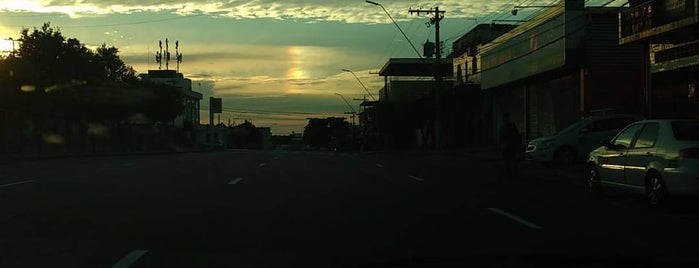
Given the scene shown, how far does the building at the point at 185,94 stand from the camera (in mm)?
99100

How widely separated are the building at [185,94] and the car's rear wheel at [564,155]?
7969 centimetres

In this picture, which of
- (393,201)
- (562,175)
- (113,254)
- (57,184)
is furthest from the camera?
(562,175)

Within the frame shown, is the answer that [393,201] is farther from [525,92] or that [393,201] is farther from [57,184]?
[525,92]

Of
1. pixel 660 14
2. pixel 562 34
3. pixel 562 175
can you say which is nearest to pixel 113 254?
pixel 562 175

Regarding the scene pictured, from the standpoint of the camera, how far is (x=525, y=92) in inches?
1567

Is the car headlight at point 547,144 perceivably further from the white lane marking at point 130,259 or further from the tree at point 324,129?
the tree at point 324,129

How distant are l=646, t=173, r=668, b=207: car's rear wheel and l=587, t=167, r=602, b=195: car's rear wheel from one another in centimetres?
221

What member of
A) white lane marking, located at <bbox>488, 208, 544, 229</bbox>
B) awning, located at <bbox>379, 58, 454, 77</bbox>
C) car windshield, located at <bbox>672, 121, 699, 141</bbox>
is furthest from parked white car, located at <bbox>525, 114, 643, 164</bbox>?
awning, located at <bbox>379, 58, 454, 77</bbox>

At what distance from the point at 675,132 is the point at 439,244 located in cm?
573

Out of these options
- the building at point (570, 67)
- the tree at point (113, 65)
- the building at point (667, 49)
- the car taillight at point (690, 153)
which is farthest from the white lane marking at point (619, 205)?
the tree at point (113, 65)

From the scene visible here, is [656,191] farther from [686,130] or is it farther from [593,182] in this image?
[593,182]

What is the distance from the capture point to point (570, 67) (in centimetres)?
3116

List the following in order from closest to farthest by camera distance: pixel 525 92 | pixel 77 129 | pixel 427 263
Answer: pixel 427 263 → pixel 525 92 → pixel 77 129

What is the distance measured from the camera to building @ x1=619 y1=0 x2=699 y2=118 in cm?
1978
